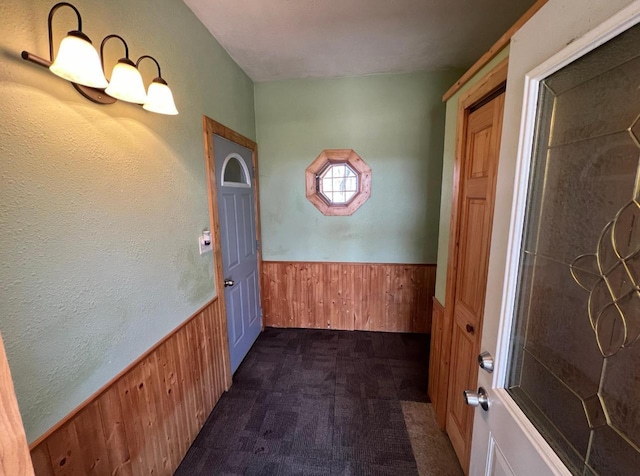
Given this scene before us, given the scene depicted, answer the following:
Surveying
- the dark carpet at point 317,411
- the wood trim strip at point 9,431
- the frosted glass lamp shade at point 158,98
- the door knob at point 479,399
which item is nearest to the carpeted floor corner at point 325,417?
the dark carpet at point 317,411

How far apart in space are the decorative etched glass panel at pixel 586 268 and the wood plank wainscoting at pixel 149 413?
145cm

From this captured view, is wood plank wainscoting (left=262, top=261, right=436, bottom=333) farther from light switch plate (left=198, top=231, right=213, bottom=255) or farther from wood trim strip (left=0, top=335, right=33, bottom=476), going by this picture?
Answer: wood trim strip (left=0, top=335, right=33, bottom=476)

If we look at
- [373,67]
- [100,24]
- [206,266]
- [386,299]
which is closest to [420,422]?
[386,299]

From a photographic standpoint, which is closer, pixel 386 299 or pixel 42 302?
pixel 42 302

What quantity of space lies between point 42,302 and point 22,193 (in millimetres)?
340

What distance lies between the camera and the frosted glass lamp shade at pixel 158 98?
110cm

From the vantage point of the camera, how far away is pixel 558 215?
65cm

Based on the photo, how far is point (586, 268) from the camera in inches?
23.1

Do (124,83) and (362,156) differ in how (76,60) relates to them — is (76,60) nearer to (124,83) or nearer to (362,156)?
(124,83)

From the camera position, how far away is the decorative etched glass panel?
1.65ft

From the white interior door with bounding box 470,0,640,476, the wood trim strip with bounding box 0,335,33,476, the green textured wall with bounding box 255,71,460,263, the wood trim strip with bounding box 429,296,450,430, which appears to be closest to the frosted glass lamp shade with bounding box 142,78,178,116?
the wood trim strip with bounding box 0,335,33,476

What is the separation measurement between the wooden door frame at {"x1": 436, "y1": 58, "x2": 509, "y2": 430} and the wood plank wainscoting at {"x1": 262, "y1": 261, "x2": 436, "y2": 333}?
112 centimetres

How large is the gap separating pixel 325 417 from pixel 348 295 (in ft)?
4.21

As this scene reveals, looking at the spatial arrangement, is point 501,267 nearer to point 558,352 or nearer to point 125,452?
point 558,352
